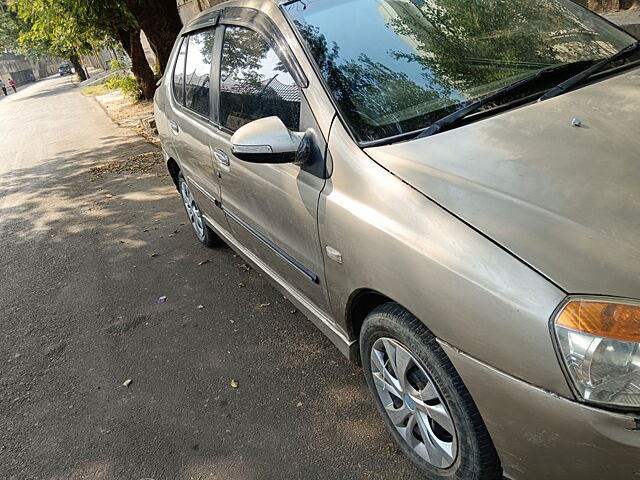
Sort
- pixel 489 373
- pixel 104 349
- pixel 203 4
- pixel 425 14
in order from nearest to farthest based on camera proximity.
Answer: pixel 489 373 < pixel 425 14 < pixel 104 349 < pixel 203 4

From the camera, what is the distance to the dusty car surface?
4.54ft

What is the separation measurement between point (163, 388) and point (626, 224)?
250 cm

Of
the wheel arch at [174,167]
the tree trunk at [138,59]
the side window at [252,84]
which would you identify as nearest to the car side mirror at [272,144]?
the side window at [252,84]

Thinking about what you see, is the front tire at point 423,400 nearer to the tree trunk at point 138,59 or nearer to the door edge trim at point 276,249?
the door edge trim at point 276,249

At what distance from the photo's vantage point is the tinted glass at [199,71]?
130 inches

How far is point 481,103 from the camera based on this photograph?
2.13 metres

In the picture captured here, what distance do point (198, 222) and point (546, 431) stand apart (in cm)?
376

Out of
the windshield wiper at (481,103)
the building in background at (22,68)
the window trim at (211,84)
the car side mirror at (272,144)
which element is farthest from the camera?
the building in background at (22,68)

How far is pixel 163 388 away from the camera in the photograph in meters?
2.97

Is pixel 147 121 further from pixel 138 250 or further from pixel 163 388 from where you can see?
pixel 163 388

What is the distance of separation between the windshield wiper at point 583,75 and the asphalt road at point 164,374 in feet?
5.49

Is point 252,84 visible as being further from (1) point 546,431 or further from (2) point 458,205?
(1) point 546,431

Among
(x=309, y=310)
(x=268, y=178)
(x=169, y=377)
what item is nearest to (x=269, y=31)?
(x=268, y=178)

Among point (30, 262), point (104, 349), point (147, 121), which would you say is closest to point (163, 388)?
point (104, 349)
